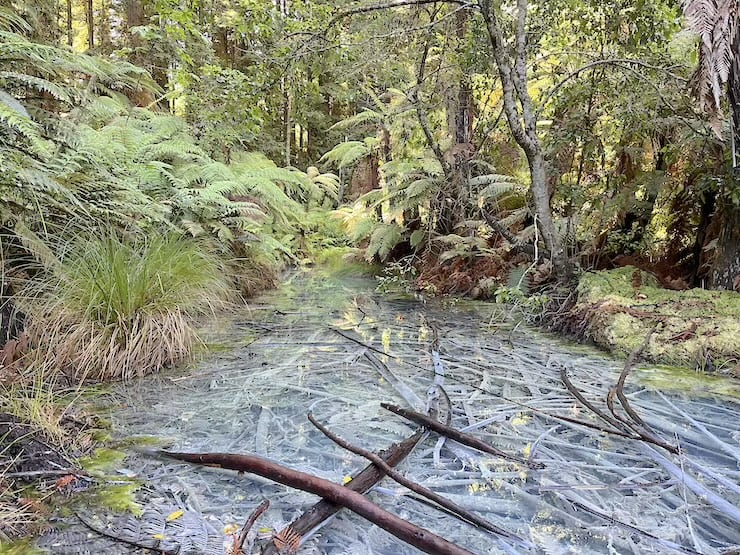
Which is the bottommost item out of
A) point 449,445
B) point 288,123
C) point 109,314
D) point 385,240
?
point 449,445

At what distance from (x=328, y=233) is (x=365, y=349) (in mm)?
6996

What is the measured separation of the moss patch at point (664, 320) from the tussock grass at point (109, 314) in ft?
8.25

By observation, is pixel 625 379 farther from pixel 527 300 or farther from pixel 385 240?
pixel 385 240

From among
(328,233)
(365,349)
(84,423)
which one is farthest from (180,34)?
(328,233)

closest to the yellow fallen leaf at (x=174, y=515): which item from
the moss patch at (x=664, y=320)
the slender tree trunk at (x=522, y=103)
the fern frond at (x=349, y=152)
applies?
the moss patch at (x=664, y=320)

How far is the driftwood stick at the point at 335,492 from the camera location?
1182 mm

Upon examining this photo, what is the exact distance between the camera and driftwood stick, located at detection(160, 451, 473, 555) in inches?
46.5

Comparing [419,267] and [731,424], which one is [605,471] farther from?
[419,267]

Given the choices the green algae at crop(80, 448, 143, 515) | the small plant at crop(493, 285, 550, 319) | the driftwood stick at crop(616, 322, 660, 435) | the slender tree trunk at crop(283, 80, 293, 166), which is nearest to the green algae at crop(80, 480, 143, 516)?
the green algae at crop(80, 448, 143, 515)

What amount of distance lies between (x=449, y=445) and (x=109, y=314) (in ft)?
5.97

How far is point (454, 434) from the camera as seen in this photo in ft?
5.90

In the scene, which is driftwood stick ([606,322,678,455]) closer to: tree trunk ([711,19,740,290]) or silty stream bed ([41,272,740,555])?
silty stream bed ([41,272,740,555])

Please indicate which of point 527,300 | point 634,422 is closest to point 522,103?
point 527,300

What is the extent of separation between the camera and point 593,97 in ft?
14.0
